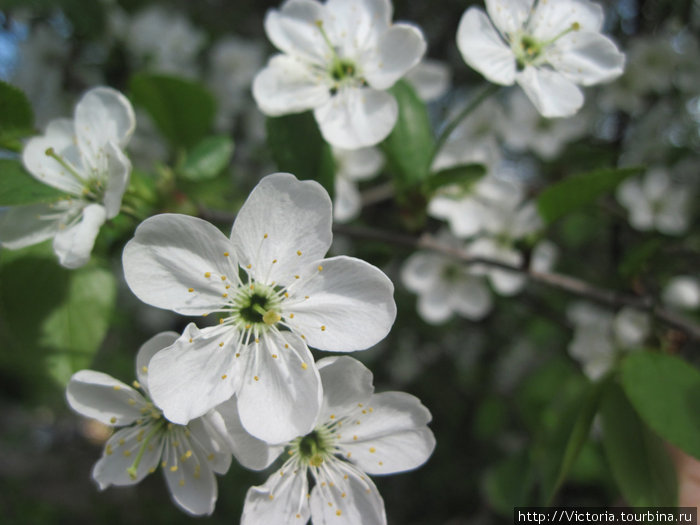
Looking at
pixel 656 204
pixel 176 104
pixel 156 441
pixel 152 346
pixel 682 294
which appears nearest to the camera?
pixel 152 346

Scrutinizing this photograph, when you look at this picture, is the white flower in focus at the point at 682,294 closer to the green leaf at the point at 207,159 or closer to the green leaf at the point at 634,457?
the green leaf at the point at 634,457

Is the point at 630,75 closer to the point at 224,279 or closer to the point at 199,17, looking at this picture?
the point at 224,279

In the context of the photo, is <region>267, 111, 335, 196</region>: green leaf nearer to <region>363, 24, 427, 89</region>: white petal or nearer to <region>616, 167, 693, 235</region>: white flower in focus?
<region>363, 24, 427, 89</region>: white petal

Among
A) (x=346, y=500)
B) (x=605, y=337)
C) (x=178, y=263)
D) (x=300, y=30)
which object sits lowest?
(x=605, y=337)

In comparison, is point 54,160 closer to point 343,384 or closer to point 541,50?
point 343,384

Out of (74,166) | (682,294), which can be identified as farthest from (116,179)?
(682,294)
